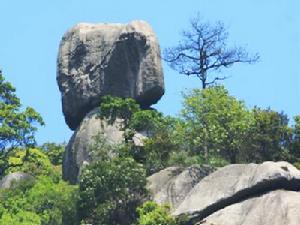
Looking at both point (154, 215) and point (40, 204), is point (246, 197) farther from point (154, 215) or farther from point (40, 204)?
point (40, 204)

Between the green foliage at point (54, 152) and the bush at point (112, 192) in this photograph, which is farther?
the green foliage at point (54, 152)

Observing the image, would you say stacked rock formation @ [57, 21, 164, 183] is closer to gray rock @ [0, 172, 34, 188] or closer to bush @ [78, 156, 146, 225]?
gray rock @ [0, 172, 34, 188]

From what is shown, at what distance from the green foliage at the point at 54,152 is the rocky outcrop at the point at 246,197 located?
44384 millimetres

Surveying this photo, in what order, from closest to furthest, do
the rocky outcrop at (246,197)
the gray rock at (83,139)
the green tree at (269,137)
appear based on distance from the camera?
the rocky outcrop at (246,197), the green tree at (269,137), the gray rock at (83,139)

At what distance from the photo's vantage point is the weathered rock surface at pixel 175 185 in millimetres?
55438

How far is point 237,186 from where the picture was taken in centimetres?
5172

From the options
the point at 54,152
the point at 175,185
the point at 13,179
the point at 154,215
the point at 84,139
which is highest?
the point at 54,152

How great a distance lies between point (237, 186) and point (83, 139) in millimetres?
22934

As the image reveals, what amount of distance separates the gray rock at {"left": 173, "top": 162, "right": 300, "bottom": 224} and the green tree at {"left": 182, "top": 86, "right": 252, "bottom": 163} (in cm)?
596

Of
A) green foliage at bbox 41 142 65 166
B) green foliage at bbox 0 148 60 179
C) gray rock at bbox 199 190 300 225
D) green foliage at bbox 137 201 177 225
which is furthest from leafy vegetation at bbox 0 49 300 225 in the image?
green foliage at bbox 41 142 65 166

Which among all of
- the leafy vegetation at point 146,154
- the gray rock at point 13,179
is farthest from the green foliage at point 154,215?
the gray rock at point 13,179

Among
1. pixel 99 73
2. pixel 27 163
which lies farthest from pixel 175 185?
pixel 27 163

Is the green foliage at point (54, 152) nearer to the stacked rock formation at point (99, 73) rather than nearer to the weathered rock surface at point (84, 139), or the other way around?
the stacked rock formation at point (99, 73)

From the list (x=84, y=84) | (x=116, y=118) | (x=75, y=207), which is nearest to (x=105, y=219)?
(x=75, y=207)
